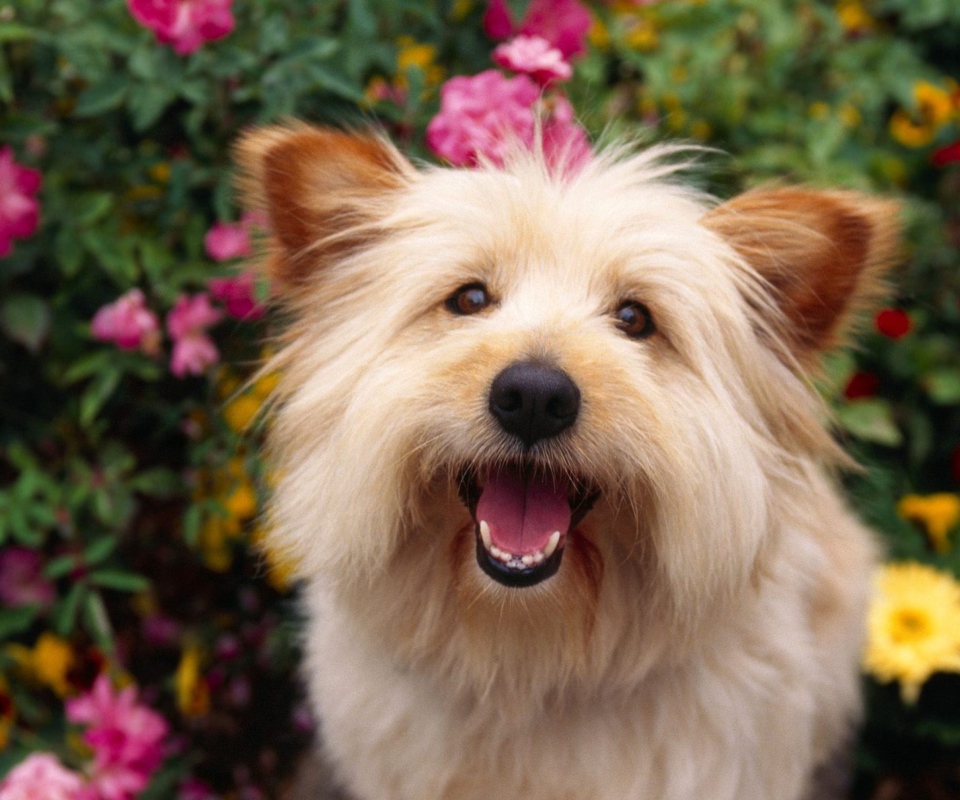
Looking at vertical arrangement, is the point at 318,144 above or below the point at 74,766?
above

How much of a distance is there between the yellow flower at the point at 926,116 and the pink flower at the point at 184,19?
2.46 metres

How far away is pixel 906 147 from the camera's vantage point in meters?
3.77

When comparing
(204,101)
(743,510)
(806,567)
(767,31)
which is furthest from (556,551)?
(767,31)

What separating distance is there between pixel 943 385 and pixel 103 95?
2.48m

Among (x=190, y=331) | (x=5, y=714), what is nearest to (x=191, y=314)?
(x=190, y=331)

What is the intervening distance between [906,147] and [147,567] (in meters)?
2.86

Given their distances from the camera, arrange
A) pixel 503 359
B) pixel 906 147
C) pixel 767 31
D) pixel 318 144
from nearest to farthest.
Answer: pixel 503 359 < pixel 318 144 < pixel 767 31 < pixel 906 147

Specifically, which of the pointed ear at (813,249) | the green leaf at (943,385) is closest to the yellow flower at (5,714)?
the pointed ear at (813,249)

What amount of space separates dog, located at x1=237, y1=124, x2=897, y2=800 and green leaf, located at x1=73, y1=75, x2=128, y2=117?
56cm

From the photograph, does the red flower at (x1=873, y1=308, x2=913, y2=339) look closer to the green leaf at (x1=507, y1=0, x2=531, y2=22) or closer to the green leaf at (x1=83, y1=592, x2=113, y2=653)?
the green leaf at (x1=507, y1=0, x2=531, y2=22)

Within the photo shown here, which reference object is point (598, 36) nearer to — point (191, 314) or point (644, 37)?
point (644, 37)

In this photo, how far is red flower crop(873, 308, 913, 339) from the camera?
10.7 feet

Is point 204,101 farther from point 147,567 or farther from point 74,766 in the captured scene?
point 74,766

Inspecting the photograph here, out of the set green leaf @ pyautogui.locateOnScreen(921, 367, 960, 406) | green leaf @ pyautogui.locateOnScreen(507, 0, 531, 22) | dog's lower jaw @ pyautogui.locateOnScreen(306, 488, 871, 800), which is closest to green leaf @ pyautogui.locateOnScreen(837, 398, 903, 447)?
green leaf @ pyautogui.locateOnScreen(921, 367, 960, 406)
